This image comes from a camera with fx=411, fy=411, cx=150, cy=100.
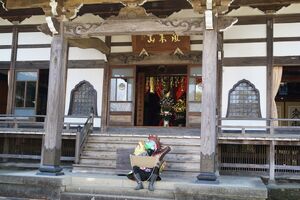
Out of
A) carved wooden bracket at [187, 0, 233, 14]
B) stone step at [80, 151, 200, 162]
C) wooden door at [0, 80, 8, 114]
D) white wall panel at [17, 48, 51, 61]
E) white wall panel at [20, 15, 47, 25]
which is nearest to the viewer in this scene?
carved wooden bracket at [187, 0, 233, 14]

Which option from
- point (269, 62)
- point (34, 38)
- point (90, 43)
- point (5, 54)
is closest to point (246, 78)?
point (269, 62)

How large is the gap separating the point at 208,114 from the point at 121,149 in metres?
2.38

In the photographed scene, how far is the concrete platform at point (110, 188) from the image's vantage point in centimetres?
812

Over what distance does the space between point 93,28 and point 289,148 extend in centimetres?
626

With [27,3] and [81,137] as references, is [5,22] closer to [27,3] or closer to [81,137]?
[27,3]

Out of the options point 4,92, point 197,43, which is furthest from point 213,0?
point 4,92

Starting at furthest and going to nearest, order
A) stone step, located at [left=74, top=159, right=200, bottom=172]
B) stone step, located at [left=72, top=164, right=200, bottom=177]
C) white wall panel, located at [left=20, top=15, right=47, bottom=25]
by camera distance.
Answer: white wall panel, located at [left=20, top=15, right=47, bottom=25], stone step, located at [left=74, top=159, right=200, bottom=172], stone step, located at [left=72, top=164, right=200, bottom=177]

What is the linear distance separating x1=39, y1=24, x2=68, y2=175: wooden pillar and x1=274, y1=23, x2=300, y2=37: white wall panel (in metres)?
6.36

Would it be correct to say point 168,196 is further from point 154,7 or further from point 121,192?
point 154,7

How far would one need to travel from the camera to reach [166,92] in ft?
55.8

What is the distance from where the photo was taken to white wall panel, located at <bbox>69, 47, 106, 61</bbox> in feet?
44.8

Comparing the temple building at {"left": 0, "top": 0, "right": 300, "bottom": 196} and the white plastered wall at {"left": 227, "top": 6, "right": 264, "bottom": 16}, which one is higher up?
the white plastered wall at {"left": 227, "top": 6, "right": 264, "bottom": 16}

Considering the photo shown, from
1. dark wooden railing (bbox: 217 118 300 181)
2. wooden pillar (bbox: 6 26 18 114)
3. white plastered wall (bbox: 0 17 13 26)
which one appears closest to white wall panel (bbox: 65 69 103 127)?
wooden pillar (bbox: 6 26 18 114)

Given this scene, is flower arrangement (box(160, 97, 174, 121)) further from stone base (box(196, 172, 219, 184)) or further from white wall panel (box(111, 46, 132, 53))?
stone base (box(196, 172, 219, 184))
